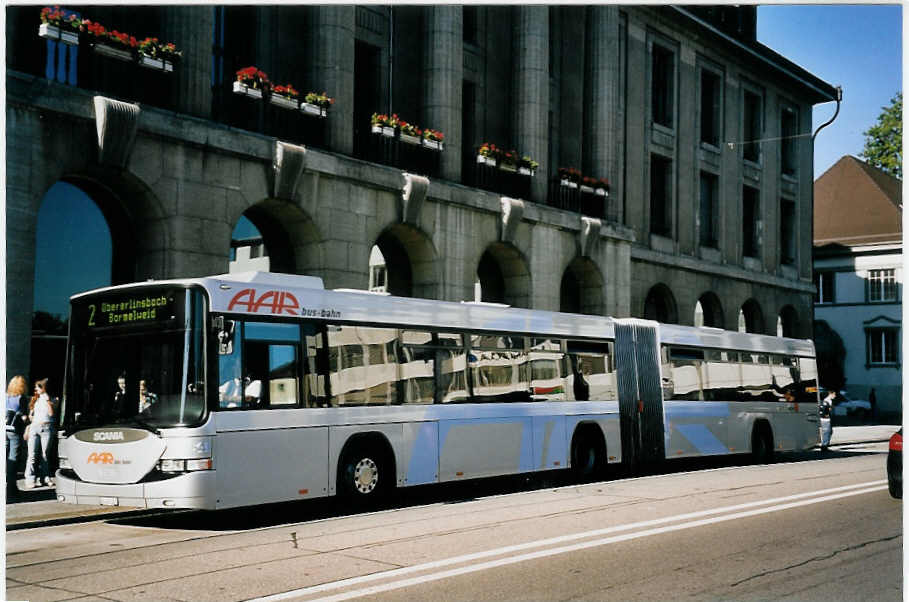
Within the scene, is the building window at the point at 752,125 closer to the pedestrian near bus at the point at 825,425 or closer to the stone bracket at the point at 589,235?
the stone bracket at the point at 589,235

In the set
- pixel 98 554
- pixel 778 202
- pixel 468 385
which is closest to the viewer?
pixel 98 554

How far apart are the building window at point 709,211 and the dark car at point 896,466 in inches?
984

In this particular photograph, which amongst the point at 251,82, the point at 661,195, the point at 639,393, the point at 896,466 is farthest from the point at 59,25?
the point at 661,195

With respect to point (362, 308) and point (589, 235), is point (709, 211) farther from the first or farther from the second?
point (362, 308)

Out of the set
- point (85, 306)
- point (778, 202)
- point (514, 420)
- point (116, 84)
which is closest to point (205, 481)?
point (85, 306)

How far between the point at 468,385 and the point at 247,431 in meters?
4.50

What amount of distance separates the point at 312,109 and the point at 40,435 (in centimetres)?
970

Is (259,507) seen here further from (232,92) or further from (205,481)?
(232,92)

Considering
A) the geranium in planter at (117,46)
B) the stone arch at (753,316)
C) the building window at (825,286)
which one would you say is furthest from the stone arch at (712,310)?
the geranium in planter at (117,46)

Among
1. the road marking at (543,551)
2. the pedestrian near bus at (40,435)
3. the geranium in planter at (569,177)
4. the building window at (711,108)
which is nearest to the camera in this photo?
the road marking at (543,551)

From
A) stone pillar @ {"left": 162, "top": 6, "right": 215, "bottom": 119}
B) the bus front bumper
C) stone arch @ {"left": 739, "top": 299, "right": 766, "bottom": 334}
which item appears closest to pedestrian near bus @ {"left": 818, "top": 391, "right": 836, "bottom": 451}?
stone arch @ {"left": 739, "top": 299, "right": 766, "bottom": 334}

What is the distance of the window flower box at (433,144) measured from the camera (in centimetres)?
2611

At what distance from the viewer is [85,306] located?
13.3m

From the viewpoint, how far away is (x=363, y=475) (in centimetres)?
1460
